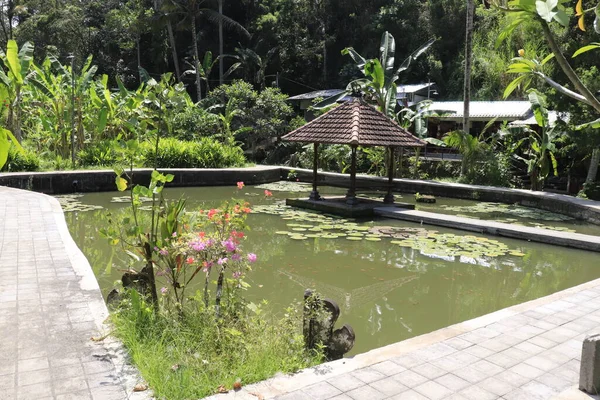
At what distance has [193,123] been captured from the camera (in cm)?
1831

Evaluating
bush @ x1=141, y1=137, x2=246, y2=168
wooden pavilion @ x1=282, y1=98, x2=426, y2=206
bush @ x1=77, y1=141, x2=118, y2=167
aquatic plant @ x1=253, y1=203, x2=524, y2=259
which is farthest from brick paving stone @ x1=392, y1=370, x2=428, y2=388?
bush @ x1=77, y1=141, x2=118, y2=167

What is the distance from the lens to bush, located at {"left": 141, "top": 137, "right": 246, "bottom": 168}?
15.2m

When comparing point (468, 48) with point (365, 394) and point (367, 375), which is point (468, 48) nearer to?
point (367, 375)

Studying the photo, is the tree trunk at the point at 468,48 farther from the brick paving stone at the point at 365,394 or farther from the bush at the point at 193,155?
the brick paving stone at the point at 365,394

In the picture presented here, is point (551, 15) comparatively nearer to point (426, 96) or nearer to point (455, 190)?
point (455, 190)

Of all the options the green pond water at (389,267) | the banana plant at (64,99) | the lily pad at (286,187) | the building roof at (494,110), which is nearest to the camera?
the green pond water at (389,267)

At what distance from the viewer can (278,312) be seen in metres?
4.97

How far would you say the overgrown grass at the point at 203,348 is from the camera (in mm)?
2951

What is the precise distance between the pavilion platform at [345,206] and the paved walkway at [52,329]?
5.49 meters

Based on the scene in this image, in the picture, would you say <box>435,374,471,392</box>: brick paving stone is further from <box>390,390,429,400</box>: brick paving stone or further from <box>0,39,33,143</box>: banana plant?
<box>0,39,33,143</box>: banana plant

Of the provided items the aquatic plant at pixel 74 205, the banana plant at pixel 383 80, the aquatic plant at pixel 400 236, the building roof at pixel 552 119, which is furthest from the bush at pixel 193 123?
the building roof at pixel 552 119

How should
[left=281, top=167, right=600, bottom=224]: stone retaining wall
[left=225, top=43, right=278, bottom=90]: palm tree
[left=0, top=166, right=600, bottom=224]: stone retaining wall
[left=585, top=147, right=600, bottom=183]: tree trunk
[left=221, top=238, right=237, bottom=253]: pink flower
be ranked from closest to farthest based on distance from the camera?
[left=221, top=238, right=237, bottom=253]: pink flower → [left=281, top=167, right=600, bottom=224]: stone retaining wall → [left=0, top=166, right=600, bottom=224]: stone retaining wall → [left=585, top=147, right=600, bottom=183]: tree trunk → [left=225, top=43, right=278, bottom=90]: palm tree

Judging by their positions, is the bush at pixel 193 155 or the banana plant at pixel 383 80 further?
the bush at pixel 193 155

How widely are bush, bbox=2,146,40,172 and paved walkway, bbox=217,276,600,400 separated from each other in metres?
12.1
